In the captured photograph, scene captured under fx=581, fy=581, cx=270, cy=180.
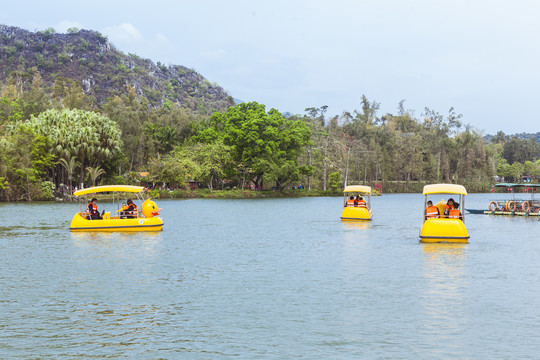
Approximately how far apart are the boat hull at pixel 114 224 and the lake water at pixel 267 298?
3.53 ft

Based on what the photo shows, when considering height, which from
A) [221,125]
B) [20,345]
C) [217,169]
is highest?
[221,125]

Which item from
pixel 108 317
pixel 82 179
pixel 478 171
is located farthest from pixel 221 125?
pixel 108 317

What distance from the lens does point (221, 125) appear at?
4045 inches

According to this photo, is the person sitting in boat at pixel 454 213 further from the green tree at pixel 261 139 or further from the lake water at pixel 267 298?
the green tree at pixel 261 139

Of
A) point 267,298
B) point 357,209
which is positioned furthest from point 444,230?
point 357,209

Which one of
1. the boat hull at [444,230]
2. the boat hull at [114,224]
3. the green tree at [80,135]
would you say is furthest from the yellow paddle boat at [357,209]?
the green tree at [80,135]

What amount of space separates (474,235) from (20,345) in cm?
3172

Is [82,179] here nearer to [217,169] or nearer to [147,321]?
[217,169]

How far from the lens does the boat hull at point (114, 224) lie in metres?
36.2

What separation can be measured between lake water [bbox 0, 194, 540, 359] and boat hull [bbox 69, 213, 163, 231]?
3.53 ft

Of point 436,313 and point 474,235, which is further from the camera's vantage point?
point 474,235

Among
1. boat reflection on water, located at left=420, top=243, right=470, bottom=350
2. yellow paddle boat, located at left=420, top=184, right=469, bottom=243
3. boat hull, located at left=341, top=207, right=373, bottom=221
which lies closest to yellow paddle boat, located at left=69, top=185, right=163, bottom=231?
boat hull, located at left=341, top=207, right=373, bottom=221

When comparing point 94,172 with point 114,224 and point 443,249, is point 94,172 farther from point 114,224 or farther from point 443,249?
point 443,249

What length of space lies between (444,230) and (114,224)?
19.7 metres
